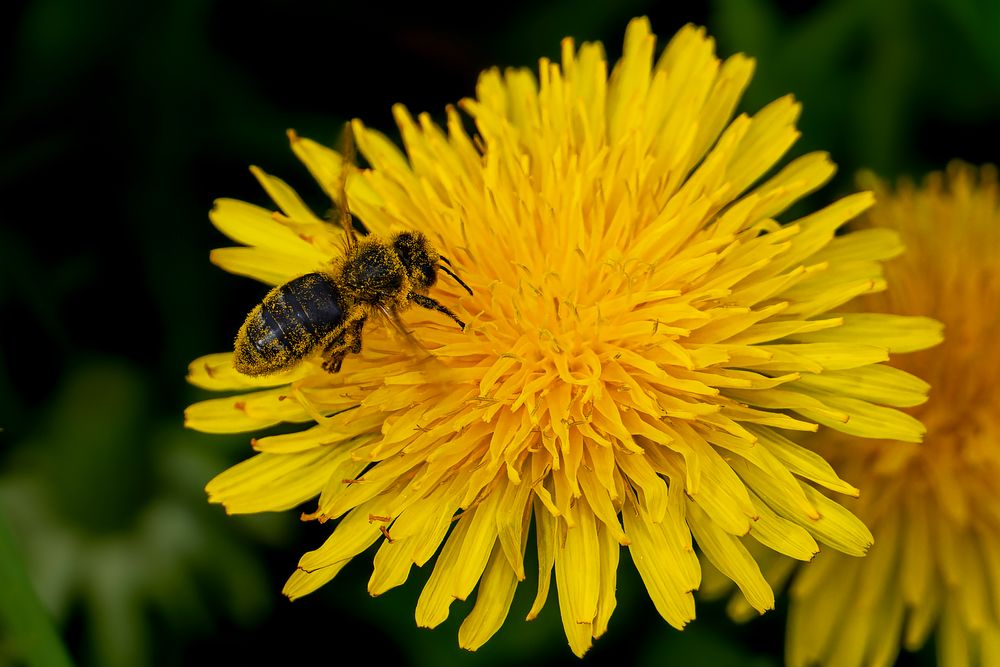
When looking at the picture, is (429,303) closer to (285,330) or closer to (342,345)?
Result: (342,345)

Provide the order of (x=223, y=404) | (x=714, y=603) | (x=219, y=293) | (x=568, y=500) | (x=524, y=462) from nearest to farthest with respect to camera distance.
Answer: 1. (x=568, y=500)
2. (x=524, y=462)
3. (x=223, y=404)
4. (x=714, y=603)
5. (x=219, y=293)

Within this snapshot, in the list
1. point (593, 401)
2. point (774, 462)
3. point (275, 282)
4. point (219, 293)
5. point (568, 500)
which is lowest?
point (774, 462)

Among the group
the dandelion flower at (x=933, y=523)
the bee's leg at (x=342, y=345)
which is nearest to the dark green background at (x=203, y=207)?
the dandelion flower at (x=933, y=523)

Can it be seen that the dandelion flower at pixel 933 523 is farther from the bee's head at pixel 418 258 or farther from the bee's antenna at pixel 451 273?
the bee's head at pixel 418 258

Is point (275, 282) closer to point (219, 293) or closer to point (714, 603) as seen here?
point (219, 293)

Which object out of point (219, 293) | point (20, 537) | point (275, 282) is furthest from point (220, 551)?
point (275, 282)

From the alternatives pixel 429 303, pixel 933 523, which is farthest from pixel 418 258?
pixel 933 523
